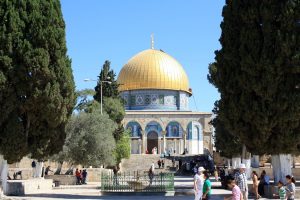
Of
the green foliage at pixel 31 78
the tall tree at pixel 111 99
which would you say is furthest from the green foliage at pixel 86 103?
the green foliage at pixel 31 78

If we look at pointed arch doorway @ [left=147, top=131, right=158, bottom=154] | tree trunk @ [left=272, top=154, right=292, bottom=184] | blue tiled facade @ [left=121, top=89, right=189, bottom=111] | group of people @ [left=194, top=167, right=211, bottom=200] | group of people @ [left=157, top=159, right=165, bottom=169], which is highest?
blue tiled facade @ [left=121, top=89, right=189, bottom=111]

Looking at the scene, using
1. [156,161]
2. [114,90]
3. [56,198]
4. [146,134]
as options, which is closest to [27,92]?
[56,198]

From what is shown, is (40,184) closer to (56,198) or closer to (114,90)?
(56,198)

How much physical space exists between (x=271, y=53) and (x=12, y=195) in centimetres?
1115

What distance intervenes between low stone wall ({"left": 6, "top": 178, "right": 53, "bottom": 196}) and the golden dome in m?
39.4

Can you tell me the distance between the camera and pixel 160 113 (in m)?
61.3

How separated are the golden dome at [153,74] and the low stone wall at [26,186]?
39.4 meters

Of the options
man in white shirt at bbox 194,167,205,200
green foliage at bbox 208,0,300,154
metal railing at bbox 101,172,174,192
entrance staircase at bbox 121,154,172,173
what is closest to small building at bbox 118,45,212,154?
entrance staircase at bbox 121,154,172,173

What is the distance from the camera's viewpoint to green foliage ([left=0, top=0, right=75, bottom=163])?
17.6 m

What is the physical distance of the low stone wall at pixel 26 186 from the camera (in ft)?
64.6

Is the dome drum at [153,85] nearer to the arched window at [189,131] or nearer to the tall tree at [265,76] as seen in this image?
the arched window at [189,131]

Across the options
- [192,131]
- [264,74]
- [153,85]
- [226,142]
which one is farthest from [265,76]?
[153,85]

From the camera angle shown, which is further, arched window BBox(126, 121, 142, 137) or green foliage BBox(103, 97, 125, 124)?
arched window BBox(126, 121, 142, 137)

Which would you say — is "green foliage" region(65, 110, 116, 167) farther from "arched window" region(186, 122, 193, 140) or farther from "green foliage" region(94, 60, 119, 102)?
"arched window" region(186, 122, 193, 140)
